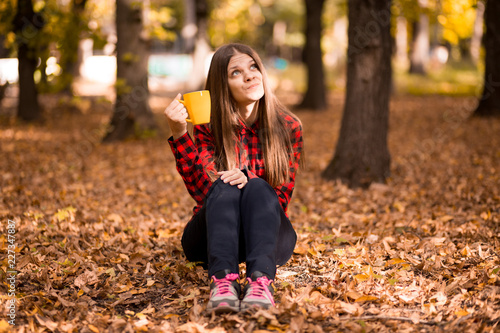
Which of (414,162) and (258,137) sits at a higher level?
(258,137)

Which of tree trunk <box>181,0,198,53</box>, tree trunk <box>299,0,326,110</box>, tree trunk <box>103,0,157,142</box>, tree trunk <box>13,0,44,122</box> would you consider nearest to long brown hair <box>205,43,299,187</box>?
tree trunk <box>103,0,157,142</box>

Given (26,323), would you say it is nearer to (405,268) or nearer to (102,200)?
(405,268)

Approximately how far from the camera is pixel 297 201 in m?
5.42

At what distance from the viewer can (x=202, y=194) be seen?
3.12 m

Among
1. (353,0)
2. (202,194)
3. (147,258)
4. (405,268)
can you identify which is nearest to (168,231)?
(147,258)

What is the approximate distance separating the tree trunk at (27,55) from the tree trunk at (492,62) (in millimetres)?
9073

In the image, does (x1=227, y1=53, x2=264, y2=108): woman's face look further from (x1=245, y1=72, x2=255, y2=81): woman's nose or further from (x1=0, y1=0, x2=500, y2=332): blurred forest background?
(x1=0, y1=0, x2=500, y2=332): blurred forest background

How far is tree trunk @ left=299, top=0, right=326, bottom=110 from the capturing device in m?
12.6

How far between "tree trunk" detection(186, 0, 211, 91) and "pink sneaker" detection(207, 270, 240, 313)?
12.0 meters

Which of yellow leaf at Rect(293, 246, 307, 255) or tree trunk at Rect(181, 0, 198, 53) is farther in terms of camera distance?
tree trunk at Rect(181, 0, 198, 53)

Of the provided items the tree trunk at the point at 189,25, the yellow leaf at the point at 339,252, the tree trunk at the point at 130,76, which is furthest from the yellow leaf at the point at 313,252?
the tree trunk at the point at 189,25

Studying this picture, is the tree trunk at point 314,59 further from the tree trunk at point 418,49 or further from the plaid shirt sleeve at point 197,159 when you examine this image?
the tree trunk at point 418,49

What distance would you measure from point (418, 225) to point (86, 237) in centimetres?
278

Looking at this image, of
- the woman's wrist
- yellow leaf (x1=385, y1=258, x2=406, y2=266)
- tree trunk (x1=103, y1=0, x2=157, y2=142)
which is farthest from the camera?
tree trunk (x1=103, y1=0, x2=157, y2=142)
